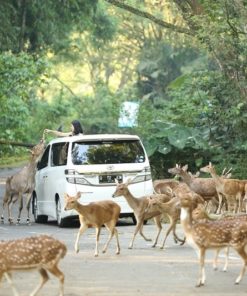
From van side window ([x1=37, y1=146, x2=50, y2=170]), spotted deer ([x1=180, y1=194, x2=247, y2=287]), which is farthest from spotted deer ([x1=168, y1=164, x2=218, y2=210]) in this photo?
spotted deer ([x1=180, y1=194, x2=247, y2=287])

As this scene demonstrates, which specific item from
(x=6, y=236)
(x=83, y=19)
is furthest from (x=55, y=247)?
(x=83, y=19)

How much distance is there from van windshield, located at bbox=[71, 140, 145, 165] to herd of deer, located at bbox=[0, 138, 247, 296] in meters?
0.99

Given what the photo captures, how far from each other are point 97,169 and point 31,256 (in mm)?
9238

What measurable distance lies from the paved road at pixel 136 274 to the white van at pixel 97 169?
274 centimetres

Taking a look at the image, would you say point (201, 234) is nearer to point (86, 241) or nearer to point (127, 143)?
point (86, 241)

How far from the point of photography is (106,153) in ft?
64.1

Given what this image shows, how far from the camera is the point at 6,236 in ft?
57.4

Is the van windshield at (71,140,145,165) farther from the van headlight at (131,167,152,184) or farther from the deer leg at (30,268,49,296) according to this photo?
the deer leg at (30,268,49,296)

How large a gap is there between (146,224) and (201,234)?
8784mm

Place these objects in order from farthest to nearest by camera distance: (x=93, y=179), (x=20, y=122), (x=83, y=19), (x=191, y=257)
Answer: (x=83, y=19) → (x=20, y=122) → (x=93, y=179) → (x=191, y=257)

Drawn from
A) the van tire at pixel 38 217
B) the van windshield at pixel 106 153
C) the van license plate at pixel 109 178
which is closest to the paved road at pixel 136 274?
the van license plate at pixel 109 178

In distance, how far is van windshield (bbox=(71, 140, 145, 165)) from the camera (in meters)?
19.4

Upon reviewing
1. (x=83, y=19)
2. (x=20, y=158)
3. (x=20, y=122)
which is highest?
(x=83, y=19)

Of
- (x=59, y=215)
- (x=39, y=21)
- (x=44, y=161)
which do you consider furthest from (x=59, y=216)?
(x=39, y=21)
